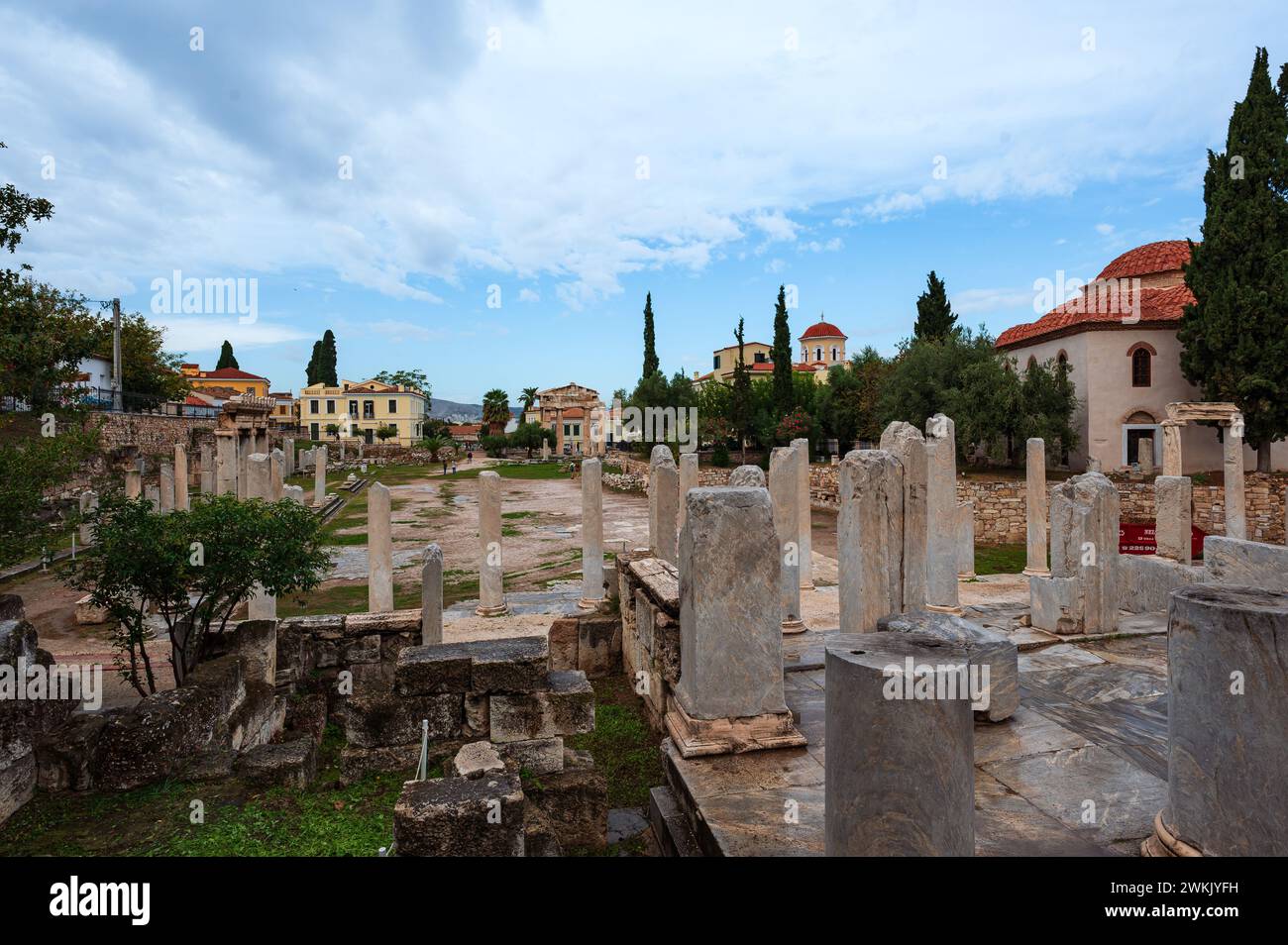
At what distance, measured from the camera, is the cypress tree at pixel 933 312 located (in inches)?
1619

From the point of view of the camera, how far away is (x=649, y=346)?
55.1 meters

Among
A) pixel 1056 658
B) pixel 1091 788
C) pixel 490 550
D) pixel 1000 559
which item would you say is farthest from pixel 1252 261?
pixel 1091 788

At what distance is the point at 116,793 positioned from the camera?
5.02m

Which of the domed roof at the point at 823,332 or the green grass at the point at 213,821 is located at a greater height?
the domed roof at the point at 823,332

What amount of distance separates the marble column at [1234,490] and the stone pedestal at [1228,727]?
53.3ft

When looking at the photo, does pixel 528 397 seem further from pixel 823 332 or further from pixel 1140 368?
pixel 1140 368

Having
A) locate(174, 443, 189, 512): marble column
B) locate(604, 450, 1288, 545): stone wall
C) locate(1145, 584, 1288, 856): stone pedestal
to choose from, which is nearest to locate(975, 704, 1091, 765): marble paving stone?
locate(1145, 584, 1288, 856): stone pedestal

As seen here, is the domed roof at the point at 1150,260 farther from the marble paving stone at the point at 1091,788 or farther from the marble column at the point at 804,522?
the marble paving stone at the point at 1091,788

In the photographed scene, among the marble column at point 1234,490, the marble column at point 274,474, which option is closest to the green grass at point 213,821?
the marble column at point 274,474

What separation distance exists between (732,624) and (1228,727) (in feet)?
8.49

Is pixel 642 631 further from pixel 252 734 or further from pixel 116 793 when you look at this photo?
pixel 116 793

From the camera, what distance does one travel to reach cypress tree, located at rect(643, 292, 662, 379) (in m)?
53.8
